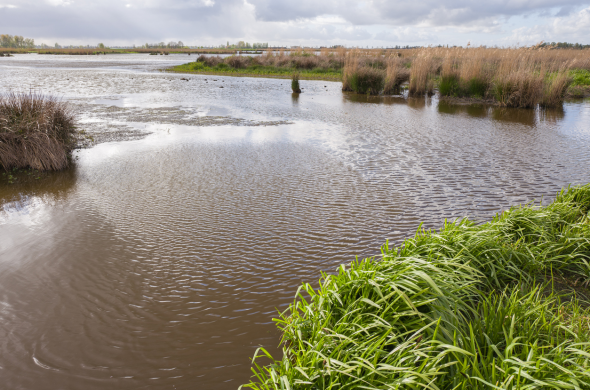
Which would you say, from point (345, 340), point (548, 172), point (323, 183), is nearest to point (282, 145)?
point (323, 183)

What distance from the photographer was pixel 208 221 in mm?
4750

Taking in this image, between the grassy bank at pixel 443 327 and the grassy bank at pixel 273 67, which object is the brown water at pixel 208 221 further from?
the grassy bank at pixel 273 67

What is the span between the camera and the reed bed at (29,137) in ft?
21.6

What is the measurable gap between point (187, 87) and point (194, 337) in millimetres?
19975

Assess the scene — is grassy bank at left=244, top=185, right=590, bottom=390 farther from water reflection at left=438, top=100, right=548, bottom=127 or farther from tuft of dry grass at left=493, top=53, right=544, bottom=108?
tuft of dry grass at left=493, top=53, right=544, bottom=108

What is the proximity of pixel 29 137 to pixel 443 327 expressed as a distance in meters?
7.71

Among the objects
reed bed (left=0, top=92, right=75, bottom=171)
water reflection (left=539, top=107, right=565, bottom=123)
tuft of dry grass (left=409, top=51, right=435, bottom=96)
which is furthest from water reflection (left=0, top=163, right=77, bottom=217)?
tuft of dry grass (left=409, top=51, right=435, bottom=96)

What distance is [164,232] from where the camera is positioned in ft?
14.6

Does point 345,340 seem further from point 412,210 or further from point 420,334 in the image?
point 412,210

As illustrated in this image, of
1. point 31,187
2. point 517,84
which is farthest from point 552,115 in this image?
point 31,187

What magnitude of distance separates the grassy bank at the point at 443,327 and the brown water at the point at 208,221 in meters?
0.70

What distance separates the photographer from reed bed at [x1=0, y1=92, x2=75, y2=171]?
6.58 metres

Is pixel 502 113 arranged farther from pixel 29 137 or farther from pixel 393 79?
pixel 29 137

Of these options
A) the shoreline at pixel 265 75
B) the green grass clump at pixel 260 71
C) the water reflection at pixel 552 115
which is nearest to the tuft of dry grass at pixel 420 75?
the water reflection at pixel 552 115
